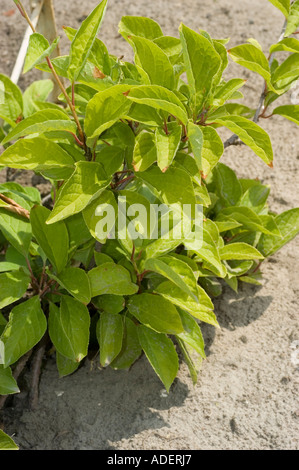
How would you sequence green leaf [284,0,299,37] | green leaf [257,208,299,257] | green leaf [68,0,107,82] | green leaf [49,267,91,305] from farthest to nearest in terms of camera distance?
green leaf [257,208,299,257] < green leaf [284,0,299,37] < green leaf [49,267,91,305] < green leaf [68,0,107,82]

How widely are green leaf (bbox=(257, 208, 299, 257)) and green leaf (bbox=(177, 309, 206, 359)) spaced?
0.45m

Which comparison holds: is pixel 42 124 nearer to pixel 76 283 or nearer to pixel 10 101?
pixel 76 283

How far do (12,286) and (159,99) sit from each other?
70 centimetres

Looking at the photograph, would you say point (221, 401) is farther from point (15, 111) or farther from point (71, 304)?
point (15, 111)

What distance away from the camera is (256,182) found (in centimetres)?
222

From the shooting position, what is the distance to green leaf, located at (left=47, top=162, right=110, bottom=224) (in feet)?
4.72

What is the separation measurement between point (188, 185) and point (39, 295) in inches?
23.1

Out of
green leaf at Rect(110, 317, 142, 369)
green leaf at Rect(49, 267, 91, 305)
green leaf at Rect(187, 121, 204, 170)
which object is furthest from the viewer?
green leaf at Rect(110, 317, 142, 369)

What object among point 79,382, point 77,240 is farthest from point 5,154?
point 79,382

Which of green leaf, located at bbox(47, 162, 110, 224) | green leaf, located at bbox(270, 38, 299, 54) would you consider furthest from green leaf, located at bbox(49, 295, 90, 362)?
green leaf, located at bbox(270, 38, 299, 54)

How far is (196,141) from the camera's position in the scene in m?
1.39

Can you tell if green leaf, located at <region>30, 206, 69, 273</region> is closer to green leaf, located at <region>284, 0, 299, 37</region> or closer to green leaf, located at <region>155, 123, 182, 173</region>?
green leaf, located at <region>155, 123, 182, 173</region>

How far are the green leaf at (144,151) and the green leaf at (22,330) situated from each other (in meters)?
0.54
